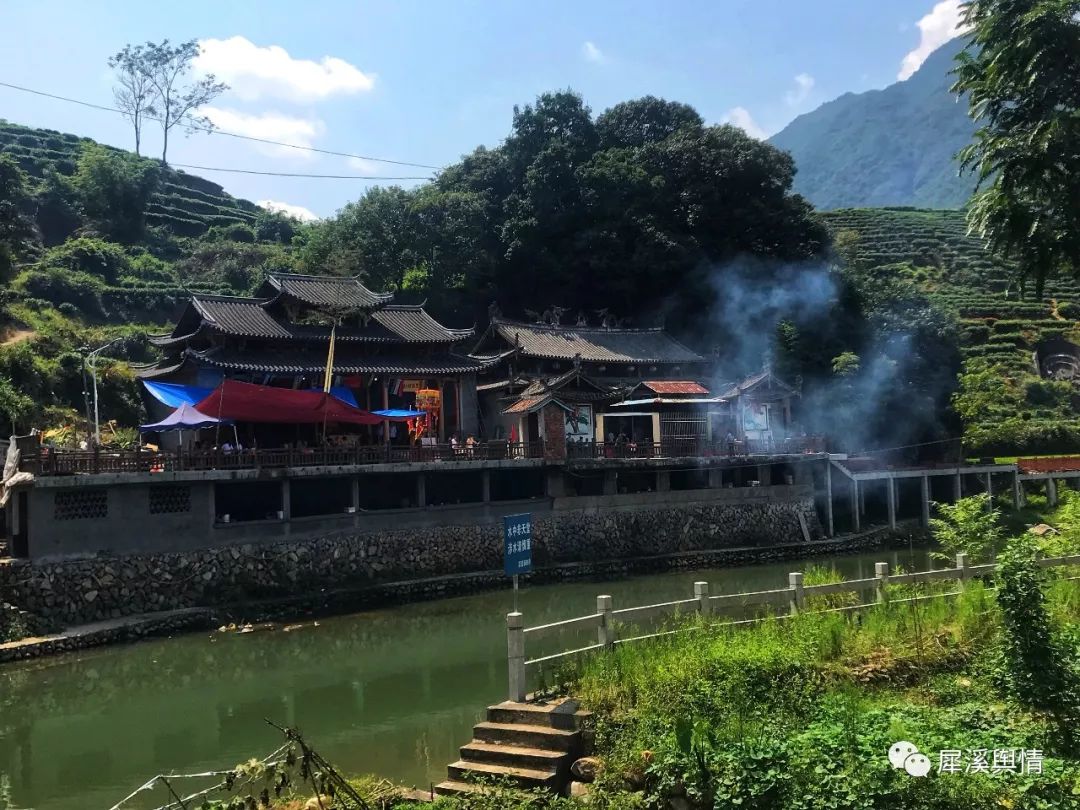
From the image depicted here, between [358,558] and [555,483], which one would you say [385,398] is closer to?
[555,483]

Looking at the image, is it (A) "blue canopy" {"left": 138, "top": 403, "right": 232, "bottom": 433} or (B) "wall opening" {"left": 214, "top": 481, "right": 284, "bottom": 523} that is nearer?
(A) "blue canopy" {"left": 138, "top": 403, "right": 232, "bottom": 433}

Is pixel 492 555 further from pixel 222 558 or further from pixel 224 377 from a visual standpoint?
pixel 224 377

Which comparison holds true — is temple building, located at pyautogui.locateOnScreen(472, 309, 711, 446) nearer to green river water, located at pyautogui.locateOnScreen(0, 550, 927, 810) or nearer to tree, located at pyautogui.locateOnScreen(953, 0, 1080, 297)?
green river water, located at pyautogui.locateOnScreen(0, 550, 927, 810)

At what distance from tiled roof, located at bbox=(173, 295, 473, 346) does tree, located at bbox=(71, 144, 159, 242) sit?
33.2m

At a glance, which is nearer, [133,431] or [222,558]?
[222,558]

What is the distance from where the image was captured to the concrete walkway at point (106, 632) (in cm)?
1942

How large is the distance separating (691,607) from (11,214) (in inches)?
1666

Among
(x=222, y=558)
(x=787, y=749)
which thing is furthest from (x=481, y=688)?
(x=222, y=558)

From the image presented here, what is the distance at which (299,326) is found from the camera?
33.5 m

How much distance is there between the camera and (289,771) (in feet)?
36.7

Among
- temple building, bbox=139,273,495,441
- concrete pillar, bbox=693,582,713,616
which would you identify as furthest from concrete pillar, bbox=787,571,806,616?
temple building, bbox=139,273,495,441

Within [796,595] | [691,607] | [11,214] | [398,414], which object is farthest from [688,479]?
[11,214]

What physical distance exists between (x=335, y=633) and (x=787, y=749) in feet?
55.5

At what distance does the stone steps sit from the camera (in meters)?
8.48
